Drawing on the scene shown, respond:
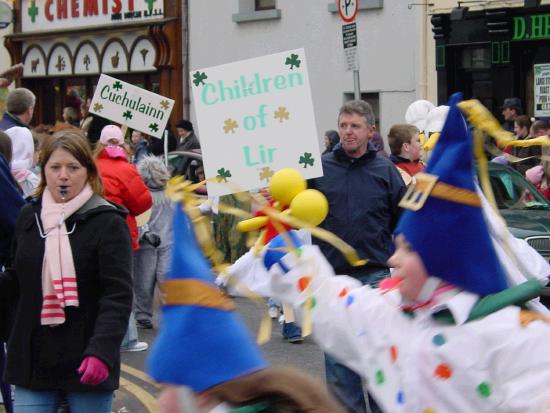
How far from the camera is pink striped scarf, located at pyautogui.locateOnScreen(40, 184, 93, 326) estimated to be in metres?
4.82

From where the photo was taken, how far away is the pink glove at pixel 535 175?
12125 millimetres

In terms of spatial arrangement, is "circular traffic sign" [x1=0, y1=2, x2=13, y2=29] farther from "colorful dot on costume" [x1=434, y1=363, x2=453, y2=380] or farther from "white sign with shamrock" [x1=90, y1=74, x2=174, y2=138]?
"colorful dot on costume" [x1=434, y1=363, x2=453, y2=380]

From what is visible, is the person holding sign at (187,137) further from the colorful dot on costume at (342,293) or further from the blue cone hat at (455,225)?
the blue cone hat at (455,225)

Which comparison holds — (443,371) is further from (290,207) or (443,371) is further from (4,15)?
(4,15)

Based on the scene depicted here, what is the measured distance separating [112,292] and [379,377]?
5.09ft

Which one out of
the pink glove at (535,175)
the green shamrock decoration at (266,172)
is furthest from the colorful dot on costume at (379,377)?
the pink glove at (535,175)

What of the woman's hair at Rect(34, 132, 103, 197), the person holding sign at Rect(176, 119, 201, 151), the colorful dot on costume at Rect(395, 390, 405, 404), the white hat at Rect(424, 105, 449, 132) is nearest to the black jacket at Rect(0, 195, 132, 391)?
the woman's hair at Rect(34, 132, 103, 197)

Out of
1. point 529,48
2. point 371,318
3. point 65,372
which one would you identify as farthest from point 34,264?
point 529,48

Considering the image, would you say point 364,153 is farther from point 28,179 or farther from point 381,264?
point 28,179

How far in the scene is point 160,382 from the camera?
2828mm

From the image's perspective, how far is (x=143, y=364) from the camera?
9.59m

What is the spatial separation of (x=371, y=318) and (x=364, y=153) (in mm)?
2997

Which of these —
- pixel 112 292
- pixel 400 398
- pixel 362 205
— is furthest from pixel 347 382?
pixel 400 398

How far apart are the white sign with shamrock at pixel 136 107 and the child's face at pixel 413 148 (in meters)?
5.83
